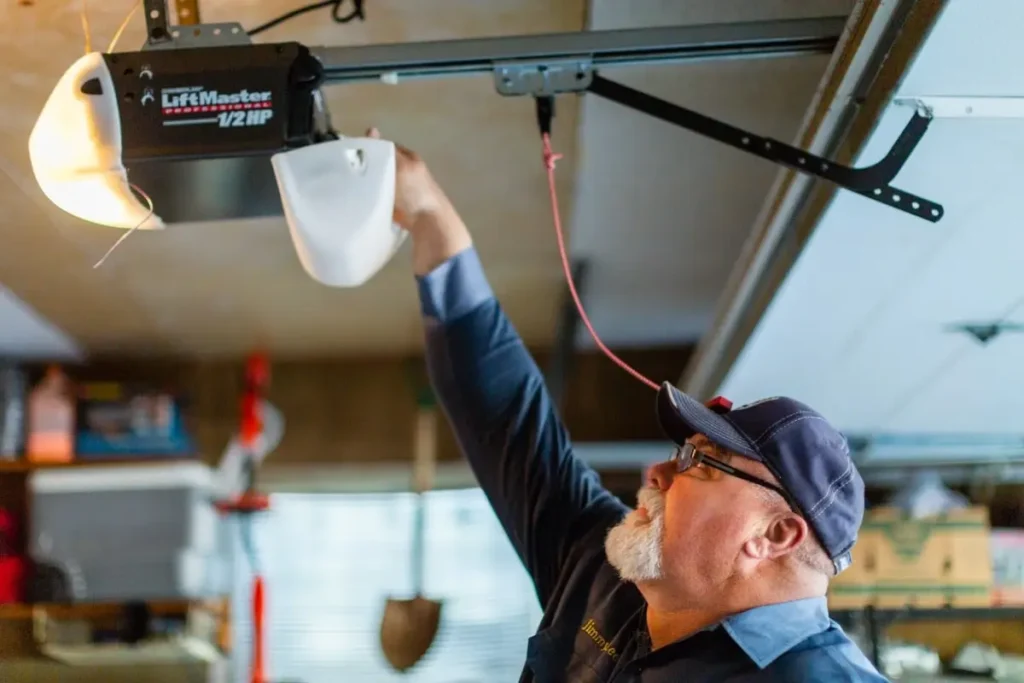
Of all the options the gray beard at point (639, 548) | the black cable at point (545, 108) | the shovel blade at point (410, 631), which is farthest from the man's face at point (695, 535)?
the shovel blade at point (410, 631)

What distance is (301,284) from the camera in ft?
9.64

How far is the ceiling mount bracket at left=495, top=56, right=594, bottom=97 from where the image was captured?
4.43 feet

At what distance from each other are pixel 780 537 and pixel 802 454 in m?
0.11

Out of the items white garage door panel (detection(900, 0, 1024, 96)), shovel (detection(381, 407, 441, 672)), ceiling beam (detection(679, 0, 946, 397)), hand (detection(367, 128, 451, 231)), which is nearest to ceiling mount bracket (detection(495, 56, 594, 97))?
hand (detection(367, 128, 451, 231))

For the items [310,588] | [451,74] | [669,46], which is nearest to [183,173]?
[451,74]

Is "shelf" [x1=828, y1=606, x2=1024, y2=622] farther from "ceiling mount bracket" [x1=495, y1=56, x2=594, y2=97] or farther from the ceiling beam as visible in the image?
"ceiling mount bracket" [x1=495, y1=56, x2=594, y2=97]

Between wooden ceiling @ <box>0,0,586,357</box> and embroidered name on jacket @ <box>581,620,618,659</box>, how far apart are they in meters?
0.92

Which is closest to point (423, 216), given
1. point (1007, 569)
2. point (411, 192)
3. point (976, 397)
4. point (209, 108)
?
point (411, 192)

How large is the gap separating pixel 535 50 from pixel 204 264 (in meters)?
1.61

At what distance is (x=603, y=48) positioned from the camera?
134 centimetres

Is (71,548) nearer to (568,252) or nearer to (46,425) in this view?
(46,425)

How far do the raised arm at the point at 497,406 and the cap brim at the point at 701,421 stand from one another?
20cm

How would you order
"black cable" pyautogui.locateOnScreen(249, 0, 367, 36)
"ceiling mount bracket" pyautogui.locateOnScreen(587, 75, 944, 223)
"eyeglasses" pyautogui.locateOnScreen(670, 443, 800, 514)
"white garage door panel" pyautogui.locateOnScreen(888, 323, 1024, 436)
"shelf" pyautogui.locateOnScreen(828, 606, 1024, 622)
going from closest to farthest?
"ceiling mount bracket" pyautogui.locateOnScreen(587, 75, 944, 223)
"eyeglasses" pyautogui.locateOnScreen(670, 443, 800, 514)
"black cable" pyautogui.locateOnScreen(249, 0, 367, 36)
"white garage door panel" pyautogui.locateOnScreen(888, 323, 1024, 436)
"shelf" pyautogui.locateOnScreen(828, 606, 1024, 622)

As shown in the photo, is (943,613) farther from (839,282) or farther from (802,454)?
(802,454)
